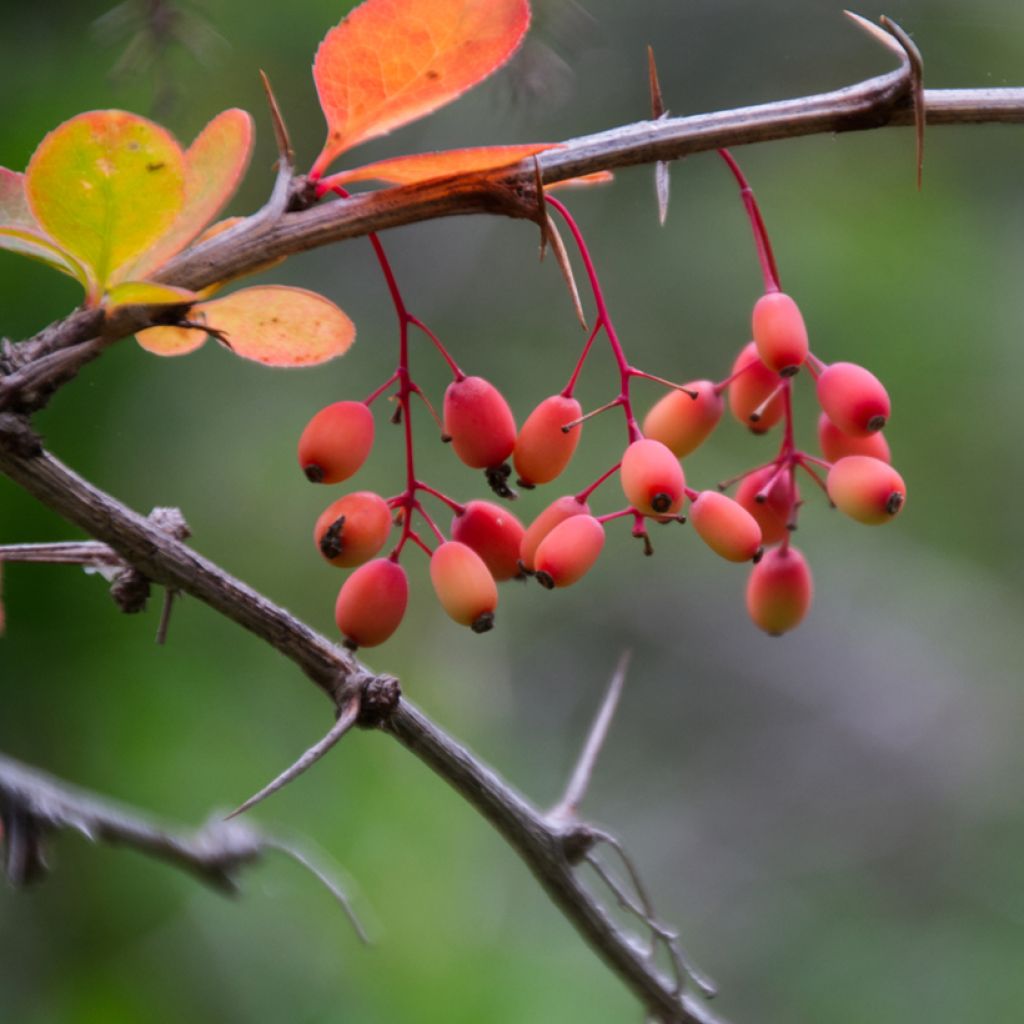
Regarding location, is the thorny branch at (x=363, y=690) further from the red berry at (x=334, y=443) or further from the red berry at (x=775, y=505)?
the red berry at (x=775, y=505)

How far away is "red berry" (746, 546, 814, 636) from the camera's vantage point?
0.76 meters

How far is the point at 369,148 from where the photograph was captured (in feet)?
7.64

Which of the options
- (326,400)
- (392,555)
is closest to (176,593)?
(392,555)

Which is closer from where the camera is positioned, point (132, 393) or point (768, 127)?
point (768, 127)

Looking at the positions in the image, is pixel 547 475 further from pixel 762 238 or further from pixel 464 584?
pixel 762 238

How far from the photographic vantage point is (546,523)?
25.9 inches

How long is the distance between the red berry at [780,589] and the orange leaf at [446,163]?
30 cm

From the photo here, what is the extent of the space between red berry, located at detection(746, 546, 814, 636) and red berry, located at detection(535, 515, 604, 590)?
17 centimetres

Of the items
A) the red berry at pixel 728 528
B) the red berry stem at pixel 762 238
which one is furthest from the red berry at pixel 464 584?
the red berry stem at pixel 762 238

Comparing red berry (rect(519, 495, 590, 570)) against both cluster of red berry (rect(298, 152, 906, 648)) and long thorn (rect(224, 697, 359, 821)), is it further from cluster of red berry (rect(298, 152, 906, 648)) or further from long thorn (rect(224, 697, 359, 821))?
long thorn (rect(224, 697, 359, 821))

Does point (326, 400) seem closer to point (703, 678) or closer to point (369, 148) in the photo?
point (369, 148)

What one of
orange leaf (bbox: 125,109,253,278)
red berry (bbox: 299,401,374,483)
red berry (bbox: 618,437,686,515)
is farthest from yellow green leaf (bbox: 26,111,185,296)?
red berry (bbox: 618,437,686,515)

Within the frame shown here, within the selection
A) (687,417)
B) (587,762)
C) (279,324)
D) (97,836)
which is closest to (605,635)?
(97,836)

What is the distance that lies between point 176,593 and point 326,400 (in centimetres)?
147
